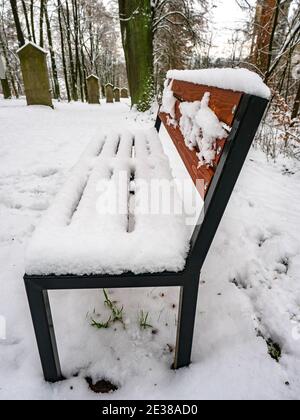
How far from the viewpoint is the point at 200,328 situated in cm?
133

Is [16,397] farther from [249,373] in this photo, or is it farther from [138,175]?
[138,175]

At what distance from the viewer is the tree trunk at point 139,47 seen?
23.7ft

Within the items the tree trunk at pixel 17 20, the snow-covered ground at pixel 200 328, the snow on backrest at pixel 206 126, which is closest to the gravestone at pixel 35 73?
the tree trunk at pixel 17 20

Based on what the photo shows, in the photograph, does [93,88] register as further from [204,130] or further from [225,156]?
[225,156]

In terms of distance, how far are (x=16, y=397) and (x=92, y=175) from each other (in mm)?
1014

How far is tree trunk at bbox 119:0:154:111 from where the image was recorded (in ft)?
23.7

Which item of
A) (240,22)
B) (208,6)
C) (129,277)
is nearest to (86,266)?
(129,277)

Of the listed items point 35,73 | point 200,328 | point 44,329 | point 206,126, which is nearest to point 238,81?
point 206,126

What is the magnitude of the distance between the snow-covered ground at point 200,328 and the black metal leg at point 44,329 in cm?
8

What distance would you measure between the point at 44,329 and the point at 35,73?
900 cm

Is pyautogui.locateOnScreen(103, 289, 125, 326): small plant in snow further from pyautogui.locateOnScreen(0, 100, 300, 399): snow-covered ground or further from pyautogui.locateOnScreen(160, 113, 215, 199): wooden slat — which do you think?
pyautogui.locateOnScreen(160, 113, 215, 199): wooden slat

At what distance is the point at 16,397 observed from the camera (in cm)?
106

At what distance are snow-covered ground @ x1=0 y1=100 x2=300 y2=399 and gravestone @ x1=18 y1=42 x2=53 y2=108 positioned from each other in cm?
743

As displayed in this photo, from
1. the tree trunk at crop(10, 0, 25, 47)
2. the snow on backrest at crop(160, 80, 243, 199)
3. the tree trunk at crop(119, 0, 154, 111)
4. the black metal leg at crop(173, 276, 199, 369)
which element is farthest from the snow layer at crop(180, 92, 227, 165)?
the tree trunk at crop(10, 0, 25, 47)
